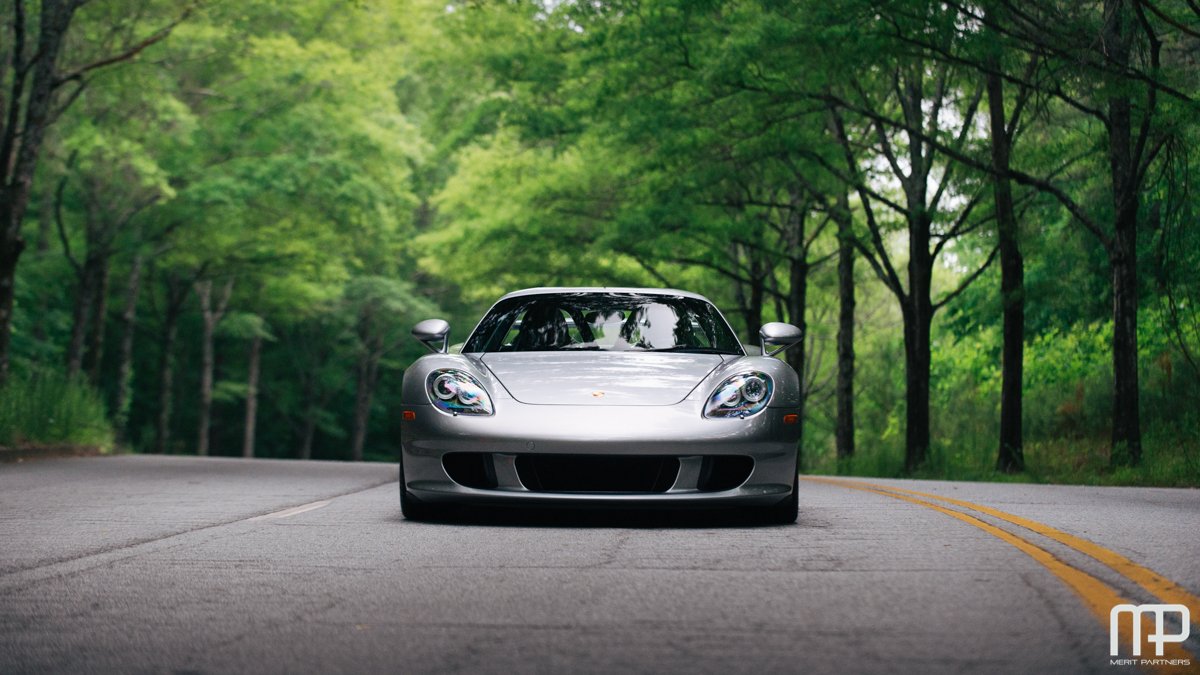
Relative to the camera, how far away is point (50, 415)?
19.1 meters

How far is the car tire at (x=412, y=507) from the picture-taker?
8.35m

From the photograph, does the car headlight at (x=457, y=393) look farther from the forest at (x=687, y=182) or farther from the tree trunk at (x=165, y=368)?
the tree trunk at (x=165, y=368)

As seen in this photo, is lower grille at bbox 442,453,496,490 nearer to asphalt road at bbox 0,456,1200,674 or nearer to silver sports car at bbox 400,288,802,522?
silver sports car at bbox 400,288,802,522

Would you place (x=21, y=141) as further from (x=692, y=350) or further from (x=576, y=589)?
(x=576, y=589)

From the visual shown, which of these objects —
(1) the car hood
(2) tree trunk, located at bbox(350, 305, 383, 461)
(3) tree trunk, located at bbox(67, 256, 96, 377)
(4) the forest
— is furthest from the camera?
(2) tree trunk, located at bbox(350, 305, 383, 461)

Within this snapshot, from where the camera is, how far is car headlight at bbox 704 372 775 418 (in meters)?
7.97

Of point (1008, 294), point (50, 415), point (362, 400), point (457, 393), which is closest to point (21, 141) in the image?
point (50, 415)

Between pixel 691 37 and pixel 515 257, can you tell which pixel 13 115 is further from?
pixel 515 257

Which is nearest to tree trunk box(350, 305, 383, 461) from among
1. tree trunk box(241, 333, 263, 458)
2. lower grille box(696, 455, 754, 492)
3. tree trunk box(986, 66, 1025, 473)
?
tree trunk box(241, 333, 263, 458)

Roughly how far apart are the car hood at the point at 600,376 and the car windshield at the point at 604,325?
0.33 m

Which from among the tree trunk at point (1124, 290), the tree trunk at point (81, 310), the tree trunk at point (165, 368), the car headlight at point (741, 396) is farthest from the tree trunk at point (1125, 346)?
the tree trunk at point (165, 368)

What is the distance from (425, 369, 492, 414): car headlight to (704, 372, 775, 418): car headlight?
128 centimetres

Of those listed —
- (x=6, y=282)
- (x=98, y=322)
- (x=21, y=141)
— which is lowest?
(x=6, y=282)

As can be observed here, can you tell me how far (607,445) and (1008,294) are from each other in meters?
13.2
